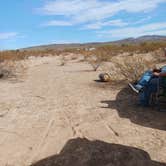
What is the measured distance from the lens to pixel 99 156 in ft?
21.7

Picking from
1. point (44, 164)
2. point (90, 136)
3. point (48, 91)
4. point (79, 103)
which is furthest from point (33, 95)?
point (44, 164)

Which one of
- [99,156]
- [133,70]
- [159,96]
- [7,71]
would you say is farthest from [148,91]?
[7,71]

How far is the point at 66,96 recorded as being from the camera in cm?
1359

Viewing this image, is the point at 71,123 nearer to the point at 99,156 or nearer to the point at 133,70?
the point at 99,156

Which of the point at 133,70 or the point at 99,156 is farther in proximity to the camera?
the point at 133,70

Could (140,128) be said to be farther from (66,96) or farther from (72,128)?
(66,96)

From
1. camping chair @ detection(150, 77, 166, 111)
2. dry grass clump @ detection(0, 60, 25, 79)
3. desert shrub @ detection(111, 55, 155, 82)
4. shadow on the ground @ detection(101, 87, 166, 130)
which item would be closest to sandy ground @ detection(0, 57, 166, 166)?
shadow on the ground @ detection(101, 87, 166, 130)

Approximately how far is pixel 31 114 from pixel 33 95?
12.4 feet

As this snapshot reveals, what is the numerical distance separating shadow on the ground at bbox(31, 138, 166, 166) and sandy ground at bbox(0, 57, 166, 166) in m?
0.16

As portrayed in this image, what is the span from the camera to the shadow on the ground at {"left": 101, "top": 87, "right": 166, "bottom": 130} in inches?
348

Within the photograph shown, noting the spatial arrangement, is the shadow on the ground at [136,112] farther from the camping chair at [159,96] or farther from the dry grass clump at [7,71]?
the dry grass clump at [7,71]

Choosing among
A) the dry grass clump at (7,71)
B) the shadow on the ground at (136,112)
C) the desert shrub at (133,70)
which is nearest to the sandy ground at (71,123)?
the shadow on the ground at (136,112)

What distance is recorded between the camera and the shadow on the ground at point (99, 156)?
20.7 ft

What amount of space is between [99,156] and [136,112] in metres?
3.69
